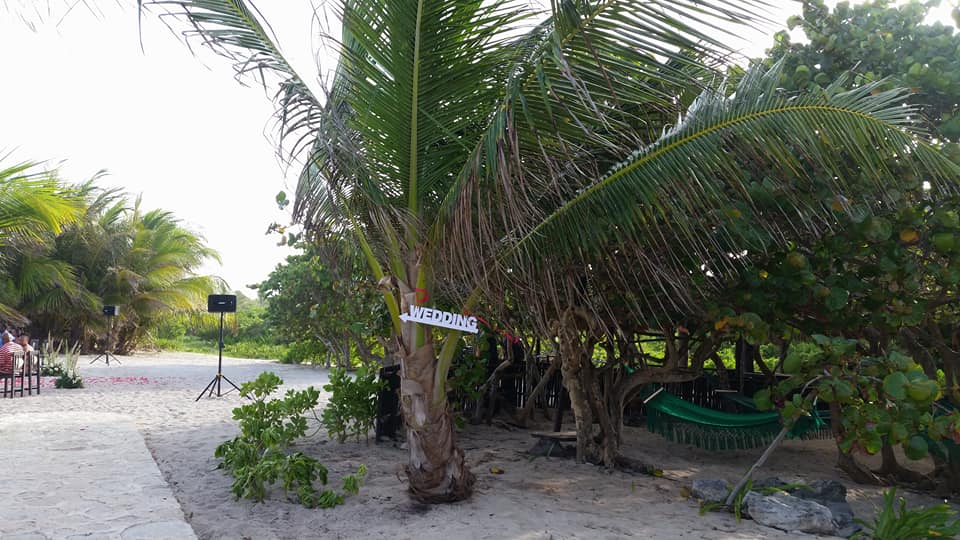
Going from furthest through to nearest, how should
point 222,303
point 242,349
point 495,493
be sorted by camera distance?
point 242,349
point 222,303
point 495,493

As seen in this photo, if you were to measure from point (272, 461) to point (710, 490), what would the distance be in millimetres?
2840

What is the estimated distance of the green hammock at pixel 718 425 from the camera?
18.0ft

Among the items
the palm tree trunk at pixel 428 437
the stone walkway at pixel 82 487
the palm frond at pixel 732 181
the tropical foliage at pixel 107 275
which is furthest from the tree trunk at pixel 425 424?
the tropical foliage at pixel 107 275

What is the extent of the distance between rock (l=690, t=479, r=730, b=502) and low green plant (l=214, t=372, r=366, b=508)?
7.31 feet

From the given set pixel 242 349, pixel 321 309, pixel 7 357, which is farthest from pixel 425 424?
pixel 242 349

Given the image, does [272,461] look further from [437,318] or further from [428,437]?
[437,318]

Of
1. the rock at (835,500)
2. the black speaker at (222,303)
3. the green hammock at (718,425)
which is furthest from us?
the black speaker at (222,303)

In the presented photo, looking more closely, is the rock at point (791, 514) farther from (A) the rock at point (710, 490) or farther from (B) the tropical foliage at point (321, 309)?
(B) the tropical foliage at point (321, 309)

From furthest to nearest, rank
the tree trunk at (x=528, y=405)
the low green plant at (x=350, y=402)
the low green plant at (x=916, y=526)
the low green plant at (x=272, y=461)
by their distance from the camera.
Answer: the tree trunk at (x=528, y=405)
the low green plant at (x=350, y=402)
the low green plant at (x=272, y=461)
the low green plant at (x=916, y=526)

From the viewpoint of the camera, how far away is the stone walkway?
349cm

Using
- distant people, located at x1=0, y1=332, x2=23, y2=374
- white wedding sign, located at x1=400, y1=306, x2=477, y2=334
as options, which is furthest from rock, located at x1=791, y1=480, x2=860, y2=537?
distant people, located at x1=0, y1=332, x2=23, y2=374

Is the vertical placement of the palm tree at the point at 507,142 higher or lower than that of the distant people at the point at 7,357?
higher

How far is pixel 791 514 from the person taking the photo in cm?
389

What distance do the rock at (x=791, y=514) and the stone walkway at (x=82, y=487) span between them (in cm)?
321
